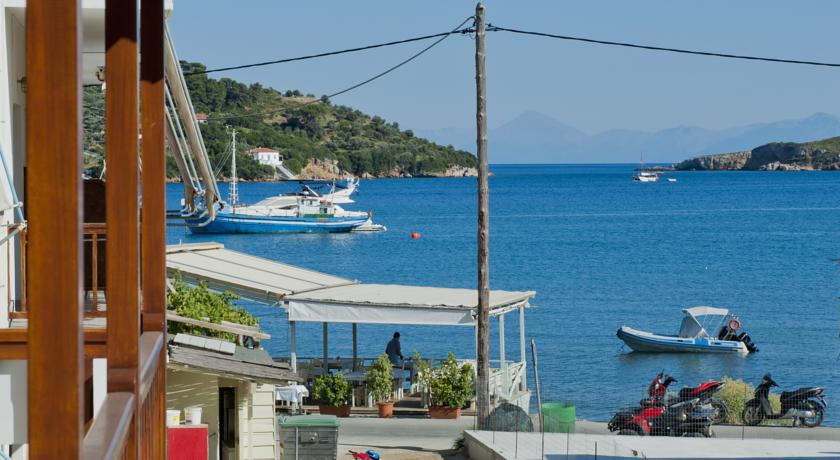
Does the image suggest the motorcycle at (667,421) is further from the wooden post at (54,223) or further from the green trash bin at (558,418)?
the wooden post at (54,223)

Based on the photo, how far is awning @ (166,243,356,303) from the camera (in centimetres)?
1972

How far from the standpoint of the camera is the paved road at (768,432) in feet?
56.4

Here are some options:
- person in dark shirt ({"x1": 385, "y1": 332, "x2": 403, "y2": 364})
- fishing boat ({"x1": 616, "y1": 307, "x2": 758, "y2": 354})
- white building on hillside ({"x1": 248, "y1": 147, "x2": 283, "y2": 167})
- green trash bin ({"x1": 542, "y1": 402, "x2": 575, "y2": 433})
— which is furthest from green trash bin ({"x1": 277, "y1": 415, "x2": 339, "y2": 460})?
white building on hillside ({"x1": 248, "y1": 147, "x2": 283, "y2": 167})

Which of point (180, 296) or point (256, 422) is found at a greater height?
point (180, 296)

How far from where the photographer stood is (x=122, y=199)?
4.20 meters

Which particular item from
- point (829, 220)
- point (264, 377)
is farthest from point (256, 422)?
point (829, 220)

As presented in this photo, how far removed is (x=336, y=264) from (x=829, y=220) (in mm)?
53974

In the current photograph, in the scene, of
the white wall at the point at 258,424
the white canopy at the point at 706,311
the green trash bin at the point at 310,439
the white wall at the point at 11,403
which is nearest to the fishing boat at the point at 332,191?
the white canopy at the point at 706,311

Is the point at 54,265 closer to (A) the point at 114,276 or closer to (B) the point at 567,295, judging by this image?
(A) the point at 114,276

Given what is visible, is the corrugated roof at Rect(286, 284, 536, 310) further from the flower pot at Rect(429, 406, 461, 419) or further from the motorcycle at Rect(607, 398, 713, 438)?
the motorcycle at Rect(607, 398, 713, 438)

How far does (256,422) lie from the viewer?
45.0 ft

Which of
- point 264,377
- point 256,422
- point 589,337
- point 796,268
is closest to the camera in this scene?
point 264,377

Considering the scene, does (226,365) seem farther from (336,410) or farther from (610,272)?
(610,272)

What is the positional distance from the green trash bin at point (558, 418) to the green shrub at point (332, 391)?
368 cm
